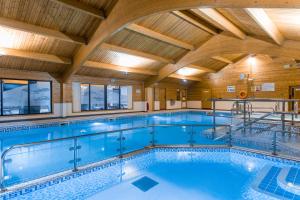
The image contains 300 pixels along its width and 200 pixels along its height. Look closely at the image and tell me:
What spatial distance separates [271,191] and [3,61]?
379 inches

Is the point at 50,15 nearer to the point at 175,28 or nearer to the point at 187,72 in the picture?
the point at 175,28

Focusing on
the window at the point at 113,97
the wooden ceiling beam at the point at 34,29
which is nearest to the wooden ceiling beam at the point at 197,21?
the wooden ceiling beam at the point at 34,29

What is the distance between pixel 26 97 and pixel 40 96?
126cm

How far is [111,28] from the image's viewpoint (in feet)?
19.5

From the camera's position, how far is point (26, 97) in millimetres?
9547

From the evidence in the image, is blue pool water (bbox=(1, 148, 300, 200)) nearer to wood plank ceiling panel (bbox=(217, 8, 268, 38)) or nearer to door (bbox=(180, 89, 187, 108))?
wood plank ceiling panel (bbox=(217, 8, 268, 38))

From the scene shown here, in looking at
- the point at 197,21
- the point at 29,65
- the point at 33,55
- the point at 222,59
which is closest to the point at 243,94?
the point at 222,59

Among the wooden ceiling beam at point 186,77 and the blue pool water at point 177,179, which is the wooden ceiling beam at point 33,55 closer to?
the blue pool water at point 177,179

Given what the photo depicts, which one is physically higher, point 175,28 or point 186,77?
point 175,28

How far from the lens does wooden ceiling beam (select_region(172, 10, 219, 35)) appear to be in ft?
21.2

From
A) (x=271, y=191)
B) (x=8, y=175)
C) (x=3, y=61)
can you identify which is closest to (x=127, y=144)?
(x=8, y=175)

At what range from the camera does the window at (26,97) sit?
29.7ft

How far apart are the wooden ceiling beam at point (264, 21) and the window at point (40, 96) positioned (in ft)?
30.9

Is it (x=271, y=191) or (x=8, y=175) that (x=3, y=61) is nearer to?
(x=8, y=175)
